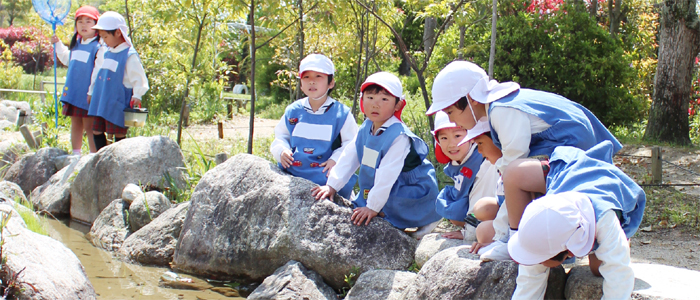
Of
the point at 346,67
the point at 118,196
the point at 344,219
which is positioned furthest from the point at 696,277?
the point at 346,67

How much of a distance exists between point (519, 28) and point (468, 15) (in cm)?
297

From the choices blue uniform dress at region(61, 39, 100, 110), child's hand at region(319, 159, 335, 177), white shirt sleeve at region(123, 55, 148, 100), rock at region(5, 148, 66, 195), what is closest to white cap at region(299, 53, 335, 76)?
child's hand at region(319, 159, 335, 177)

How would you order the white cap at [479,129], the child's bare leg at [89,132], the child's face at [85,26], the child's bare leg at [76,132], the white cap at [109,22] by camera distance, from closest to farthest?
the white cap at [479,129]
the white cap at [109,22]
the child's face at [85,26]
the child's bare leg at [89,132]
the child's bare leg at [76,132]

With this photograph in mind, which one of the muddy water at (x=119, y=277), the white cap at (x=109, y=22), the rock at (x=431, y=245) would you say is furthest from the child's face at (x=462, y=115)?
the white cap at (x=109, y=22)

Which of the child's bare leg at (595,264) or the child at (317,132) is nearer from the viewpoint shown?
the child's bare leg at (595,264)

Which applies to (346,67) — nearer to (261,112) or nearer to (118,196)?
(261,112)

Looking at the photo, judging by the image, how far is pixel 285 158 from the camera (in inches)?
159

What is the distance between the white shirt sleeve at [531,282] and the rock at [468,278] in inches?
7.0

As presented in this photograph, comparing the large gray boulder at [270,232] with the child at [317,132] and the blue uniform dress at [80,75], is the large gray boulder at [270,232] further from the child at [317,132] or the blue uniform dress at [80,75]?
the blue uniform dress at [80,75]

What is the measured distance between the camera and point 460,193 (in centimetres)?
338

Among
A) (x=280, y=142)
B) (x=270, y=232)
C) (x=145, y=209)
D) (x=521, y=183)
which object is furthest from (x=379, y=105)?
(x=145, y=209)

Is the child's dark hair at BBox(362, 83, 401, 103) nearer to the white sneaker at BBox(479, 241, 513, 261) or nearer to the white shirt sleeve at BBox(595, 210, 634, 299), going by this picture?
the white sneaker at BBox(479, 241, 513, 261)

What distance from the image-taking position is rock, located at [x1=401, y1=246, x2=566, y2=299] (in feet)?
8.20

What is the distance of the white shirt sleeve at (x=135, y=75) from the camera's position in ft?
19.3
